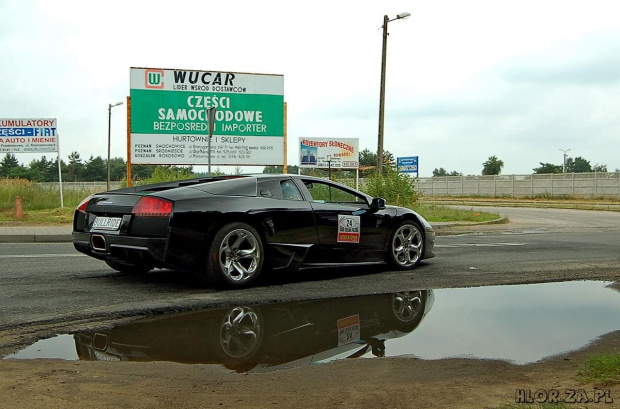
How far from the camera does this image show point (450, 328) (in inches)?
213

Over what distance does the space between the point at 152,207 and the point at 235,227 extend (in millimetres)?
892

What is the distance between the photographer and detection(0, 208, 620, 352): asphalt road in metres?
5.66

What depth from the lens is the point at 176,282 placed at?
299 inches

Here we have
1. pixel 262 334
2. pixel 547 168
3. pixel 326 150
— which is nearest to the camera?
pixel 262 334

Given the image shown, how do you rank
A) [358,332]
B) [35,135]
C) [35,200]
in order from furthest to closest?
[35,135], [35,200], [358,332]

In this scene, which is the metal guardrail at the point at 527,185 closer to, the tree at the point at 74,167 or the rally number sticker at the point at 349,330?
the rally number sticker at the point at 349,330

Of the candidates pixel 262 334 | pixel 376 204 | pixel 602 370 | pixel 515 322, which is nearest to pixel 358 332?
pixel 262 334

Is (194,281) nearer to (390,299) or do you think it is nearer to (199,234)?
Result: (199,234)

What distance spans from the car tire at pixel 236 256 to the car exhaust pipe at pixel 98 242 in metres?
1.15

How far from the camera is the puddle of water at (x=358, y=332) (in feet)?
14.8

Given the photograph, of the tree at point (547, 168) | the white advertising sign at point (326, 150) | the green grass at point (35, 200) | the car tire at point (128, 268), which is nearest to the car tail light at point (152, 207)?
the car tire at point (128, 268)

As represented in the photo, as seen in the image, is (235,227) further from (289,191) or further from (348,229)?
(348,229)

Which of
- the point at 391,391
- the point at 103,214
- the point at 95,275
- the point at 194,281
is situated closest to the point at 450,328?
the point at 391,391

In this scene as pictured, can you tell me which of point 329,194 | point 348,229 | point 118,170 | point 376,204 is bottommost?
point 348,229
